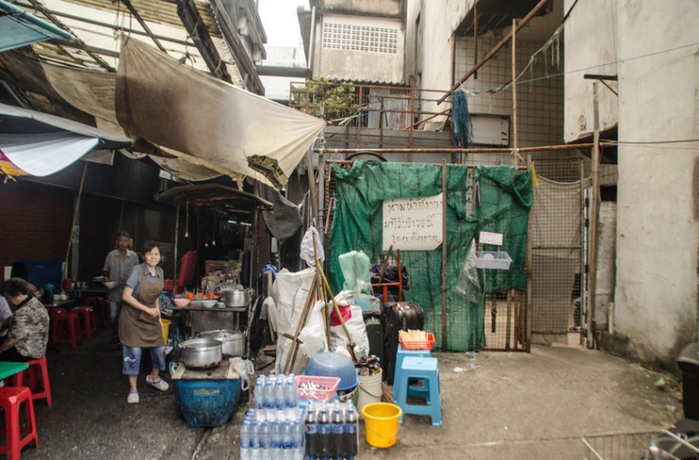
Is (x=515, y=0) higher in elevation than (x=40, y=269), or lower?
higher

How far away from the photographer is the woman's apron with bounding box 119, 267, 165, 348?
16.6 ft

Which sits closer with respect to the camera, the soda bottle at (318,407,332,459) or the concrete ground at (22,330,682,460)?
the soda bottle at (318,407,332,459)

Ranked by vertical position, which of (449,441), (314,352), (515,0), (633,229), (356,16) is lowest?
(449,441)

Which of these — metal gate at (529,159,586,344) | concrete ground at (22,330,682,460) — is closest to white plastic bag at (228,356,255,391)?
concrete ground at (22,330,682,460)

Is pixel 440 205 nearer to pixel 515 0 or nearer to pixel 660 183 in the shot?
pixel 660 183

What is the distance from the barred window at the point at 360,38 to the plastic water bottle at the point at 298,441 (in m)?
19.5

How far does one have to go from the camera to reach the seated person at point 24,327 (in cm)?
443

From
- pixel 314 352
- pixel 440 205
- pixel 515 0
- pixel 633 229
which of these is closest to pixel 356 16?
pixel 515 0

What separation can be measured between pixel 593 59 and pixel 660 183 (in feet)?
10.4

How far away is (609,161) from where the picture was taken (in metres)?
8.09

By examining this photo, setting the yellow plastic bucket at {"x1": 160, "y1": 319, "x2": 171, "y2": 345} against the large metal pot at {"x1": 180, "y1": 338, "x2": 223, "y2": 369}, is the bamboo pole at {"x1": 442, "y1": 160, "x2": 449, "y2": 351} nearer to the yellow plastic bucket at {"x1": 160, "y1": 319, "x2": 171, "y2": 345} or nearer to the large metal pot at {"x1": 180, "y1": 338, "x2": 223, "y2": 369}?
the large metal pot at {"x1": 180, "y1": 338, "x2": 223, "y2": 369}

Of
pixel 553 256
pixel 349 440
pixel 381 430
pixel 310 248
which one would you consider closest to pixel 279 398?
pixel 349 440

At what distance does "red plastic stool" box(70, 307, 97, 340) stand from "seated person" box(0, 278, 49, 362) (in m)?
3.27

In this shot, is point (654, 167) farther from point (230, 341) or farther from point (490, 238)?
point (230, 341)
